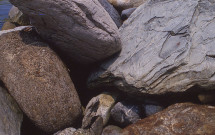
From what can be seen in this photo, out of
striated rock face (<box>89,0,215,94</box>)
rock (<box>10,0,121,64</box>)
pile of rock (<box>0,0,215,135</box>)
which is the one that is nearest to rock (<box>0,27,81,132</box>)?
pile of rock (<box>0,0,215,135</box>)

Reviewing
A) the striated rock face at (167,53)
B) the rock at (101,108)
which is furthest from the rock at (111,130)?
the striated rock face at (167,53)

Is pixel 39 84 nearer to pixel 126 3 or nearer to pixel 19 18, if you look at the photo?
pixel 19 18

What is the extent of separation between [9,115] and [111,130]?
1.34m

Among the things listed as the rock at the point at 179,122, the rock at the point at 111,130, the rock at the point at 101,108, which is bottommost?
the rock at the point at 111,130

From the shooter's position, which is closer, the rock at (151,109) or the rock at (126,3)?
the rock at (151,109)

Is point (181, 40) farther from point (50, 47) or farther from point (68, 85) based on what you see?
point (50, 47)

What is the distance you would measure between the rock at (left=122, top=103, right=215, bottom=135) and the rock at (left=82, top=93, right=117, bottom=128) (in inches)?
19.4

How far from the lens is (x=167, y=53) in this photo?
9.58 ft

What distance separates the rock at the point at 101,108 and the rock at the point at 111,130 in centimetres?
12

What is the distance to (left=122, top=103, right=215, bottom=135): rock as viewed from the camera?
245 cm

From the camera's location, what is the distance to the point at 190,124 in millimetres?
2514

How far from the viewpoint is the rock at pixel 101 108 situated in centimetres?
311

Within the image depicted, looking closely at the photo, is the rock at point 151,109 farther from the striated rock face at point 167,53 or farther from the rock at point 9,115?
the rock at point 9,115

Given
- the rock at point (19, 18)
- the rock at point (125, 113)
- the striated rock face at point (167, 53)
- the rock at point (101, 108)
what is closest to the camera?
the striated rock face at point (167, 53)
